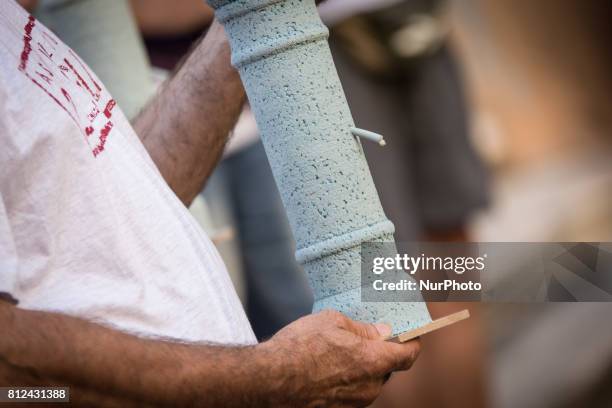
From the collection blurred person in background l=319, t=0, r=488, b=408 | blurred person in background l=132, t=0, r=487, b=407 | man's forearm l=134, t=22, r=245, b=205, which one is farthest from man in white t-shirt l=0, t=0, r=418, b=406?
blurred person in background l=319, t=0, r=488, b=408

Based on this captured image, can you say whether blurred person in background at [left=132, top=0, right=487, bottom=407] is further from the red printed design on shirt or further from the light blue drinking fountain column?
the light blue drinking fountain column

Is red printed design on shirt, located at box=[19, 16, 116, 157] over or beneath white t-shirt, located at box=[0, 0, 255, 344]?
over

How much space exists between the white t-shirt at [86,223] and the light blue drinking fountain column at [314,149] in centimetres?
18

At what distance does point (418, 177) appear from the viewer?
5.05 meters

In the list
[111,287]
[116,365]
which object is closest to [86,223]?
[111,287]

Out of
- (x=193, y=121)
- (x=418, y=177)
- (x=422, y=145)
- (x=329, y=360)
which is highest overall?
(x=193, y=121)

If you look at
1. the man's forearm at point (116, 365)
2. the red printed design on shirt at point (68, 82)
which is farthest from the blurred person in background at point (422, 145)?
the man's forearm at point (116, 365)

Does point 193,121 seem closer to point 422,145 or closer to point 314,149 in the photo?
point 314,149

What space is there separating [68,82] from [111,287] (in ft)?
1.24

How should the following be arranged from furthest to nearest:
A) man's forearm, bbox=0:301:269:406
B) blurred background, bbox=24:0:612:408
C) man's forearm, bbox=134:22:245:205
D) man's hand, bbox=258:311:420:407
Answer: blurred background, bbox=24:0:612:408
man's forearm, bbox=134:22:245:205
man's hand, bbox=258:311:420:407
man's forearm, bbox=0:301:269:406

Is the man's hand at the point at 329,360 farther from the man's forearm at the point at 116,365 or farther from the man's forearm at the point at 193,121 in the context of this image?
the man's forearm at the point at 193,121

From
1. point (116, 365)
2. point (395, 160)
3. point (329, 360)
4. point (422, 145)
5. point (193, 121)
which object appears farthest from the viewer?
point (422, 145)

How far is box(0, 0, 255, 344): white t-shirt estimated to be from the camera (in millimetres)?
1621

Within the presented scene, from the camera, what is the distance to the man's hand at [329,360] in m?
1.73
